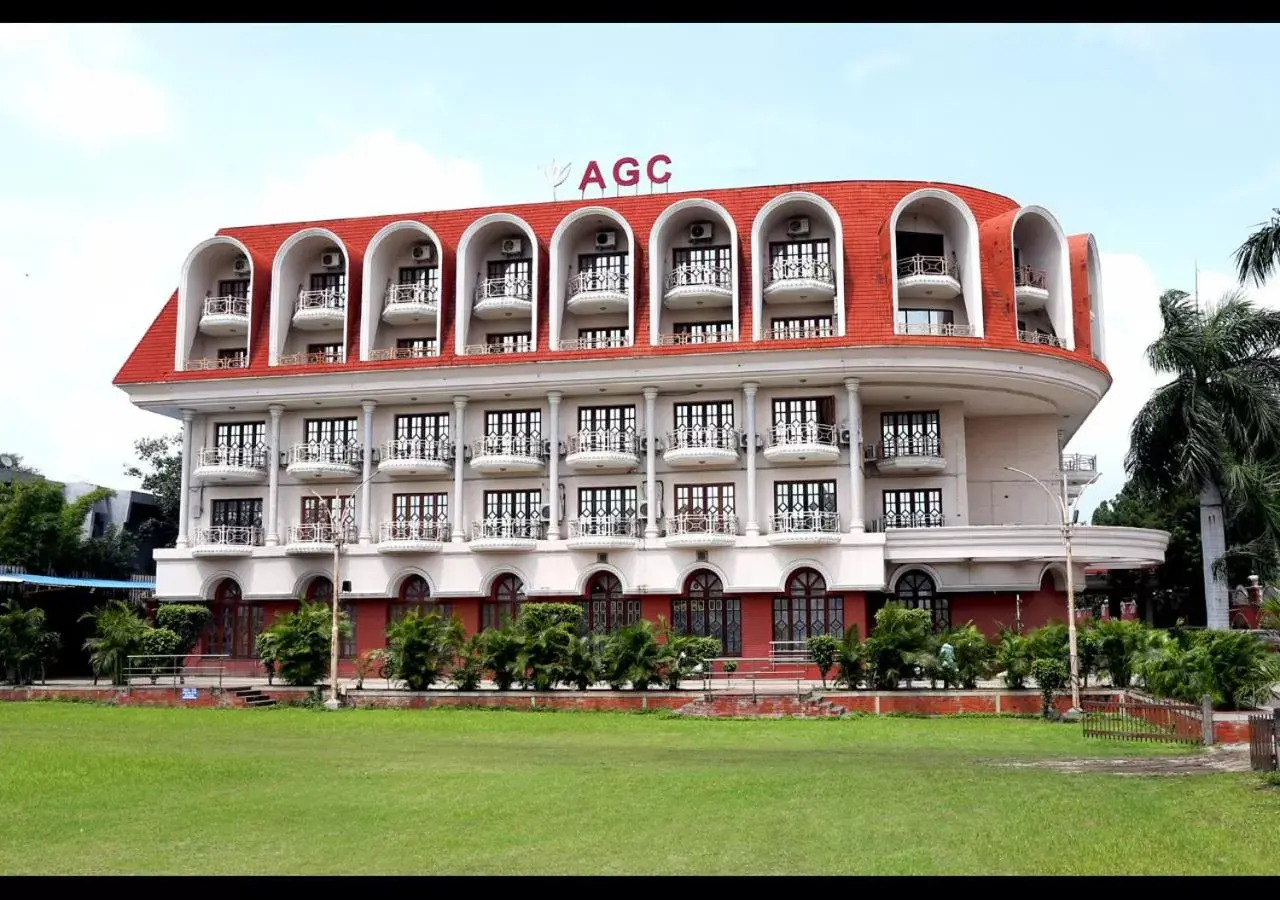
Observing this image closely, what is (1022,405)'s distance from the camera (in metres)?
44.1

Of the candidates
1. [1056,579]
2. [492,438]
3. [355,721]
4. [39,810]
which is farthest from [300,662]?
[1056,579]

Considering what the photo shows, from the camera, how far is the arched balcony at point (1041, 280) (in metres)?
42.8

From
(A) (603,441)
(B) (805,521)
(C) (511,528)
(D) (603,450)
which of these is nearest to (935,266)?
(B) (805,521)

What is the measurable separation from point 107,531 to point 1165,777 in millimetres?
50516

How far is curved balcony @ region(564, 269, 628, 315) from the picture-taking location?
43.1 m

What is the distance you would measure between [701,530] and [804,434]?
4473mm

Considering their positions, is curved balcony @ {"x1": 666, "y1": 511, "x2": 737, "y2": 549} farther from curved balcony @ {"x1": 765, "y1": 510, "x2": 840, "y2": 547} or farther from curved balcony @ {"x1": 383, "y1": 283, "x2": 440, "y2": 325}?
curved balcony @ {"x1": 383, "y1": 283, "x2": 440, "y2": 325}

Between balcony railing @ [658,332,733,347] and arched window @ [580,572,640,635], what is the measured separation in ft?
25.4

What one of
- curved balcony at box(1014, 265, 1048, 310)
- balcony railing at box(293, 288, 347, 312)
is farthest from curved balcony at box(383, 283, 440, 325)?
curved balcony at box(1014, 265, 1048, 310)

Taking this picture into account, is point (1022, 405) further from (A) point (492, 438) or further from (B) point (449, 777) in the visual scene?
(B) point (449, 777)

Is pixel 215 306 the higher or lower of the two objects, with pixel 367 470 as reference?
higher

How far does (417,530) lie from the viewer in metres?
43.9

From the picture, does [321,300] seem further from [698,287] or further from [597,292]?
[698,287]

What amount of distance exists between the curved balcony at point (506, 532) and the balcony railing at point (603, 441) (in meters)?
2.76
